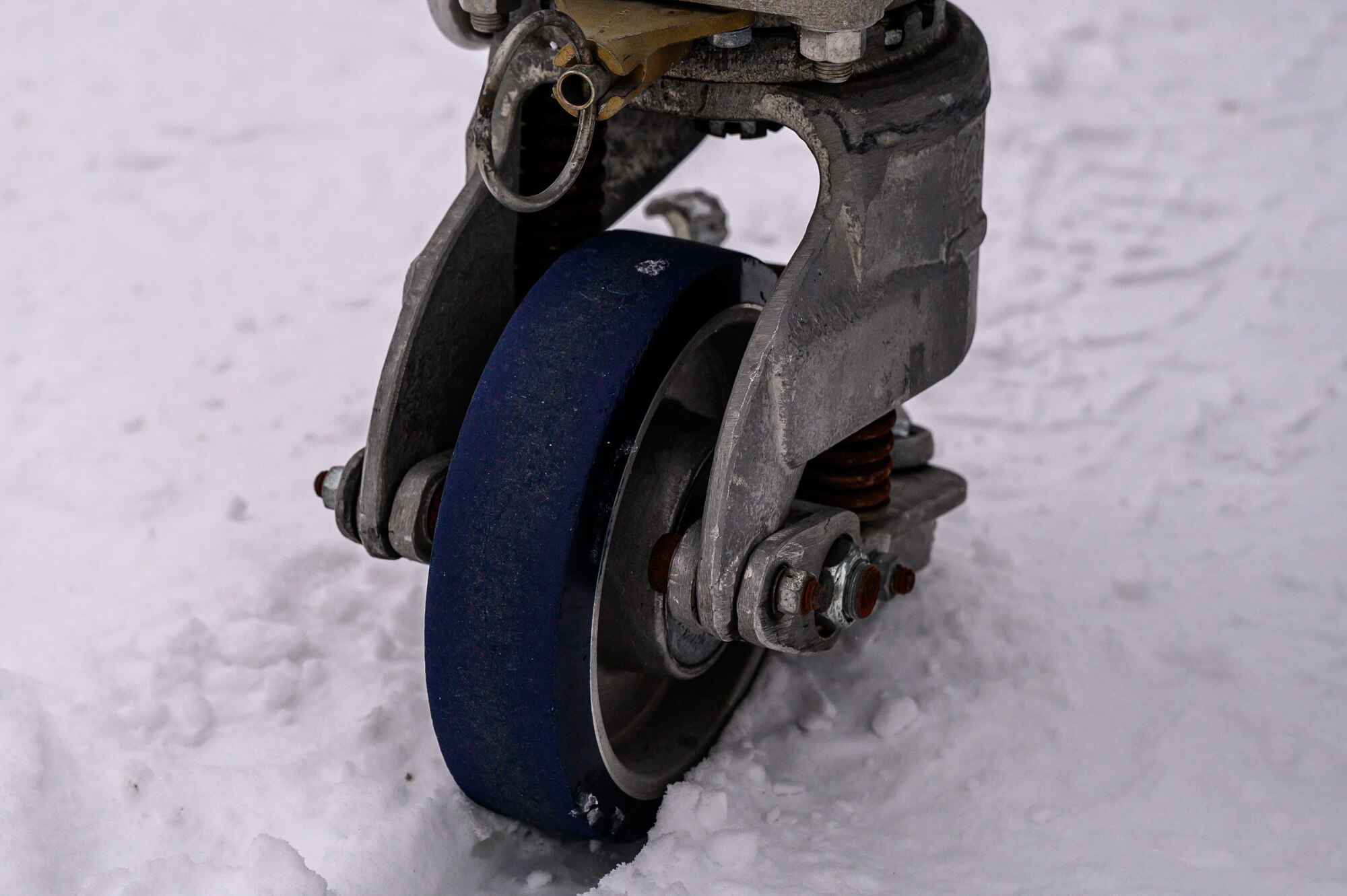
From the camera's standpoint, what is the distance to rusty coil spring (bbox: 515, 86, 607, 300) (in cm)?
178

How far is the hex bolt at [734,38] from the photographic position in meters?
1.63

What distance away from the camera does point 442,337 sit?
177cm

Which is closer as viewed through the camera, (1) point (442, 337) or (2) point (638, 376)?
(2) point (638, 376)

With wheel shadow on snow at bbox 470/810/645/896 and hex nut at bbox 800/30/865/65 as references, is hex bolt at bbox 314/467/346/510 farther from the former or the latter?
hex nut at bbox 800/30/865/65

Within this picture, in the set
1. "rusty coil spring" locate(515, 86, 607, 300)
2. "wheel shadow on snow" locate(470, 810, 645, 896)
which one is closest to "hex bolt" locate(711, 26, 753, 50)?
"rusty coil spring" locate(515, 86, 607, 300)

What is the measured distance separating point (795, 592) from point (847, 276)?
1.08 feet

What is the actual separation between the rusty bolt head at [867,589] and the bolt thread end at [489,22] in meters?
0.73

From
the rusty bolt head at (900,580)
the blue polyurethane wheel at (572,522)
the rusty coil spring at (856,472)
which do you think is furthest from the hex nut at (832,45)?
the rusty bolt head at (900,580)

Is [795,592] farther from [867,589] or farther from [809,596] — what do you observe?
[867,589]

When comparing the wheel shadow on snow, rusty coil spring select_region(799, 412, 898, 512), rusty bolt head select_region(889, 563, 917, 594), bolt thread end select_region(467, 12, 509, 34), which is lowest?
the wheel shadow on snow

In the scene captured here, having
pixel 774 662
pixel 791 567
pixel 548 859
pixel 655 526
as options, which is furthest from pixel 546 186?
pixel 548 859

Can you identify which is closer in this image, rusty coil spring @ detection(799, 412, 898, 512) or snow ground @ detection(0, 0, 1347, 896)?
snow ground @ detection(0, 0, 1347, 896)

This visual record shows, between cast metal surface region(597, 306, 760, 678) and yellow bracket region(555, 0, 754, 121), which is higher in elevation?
yellow bracket region(555, 0, 754, 121)

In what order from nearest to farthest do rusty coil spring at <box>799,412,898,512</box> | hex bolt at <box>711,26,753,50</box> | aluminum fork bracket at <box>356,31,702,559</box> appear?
hex bolt at <box>711,26,753,50</box>, aluminum fork bracket at <box>356,31,702,559</box>, rusty coil spring at <box>799,412,898,512</box>
